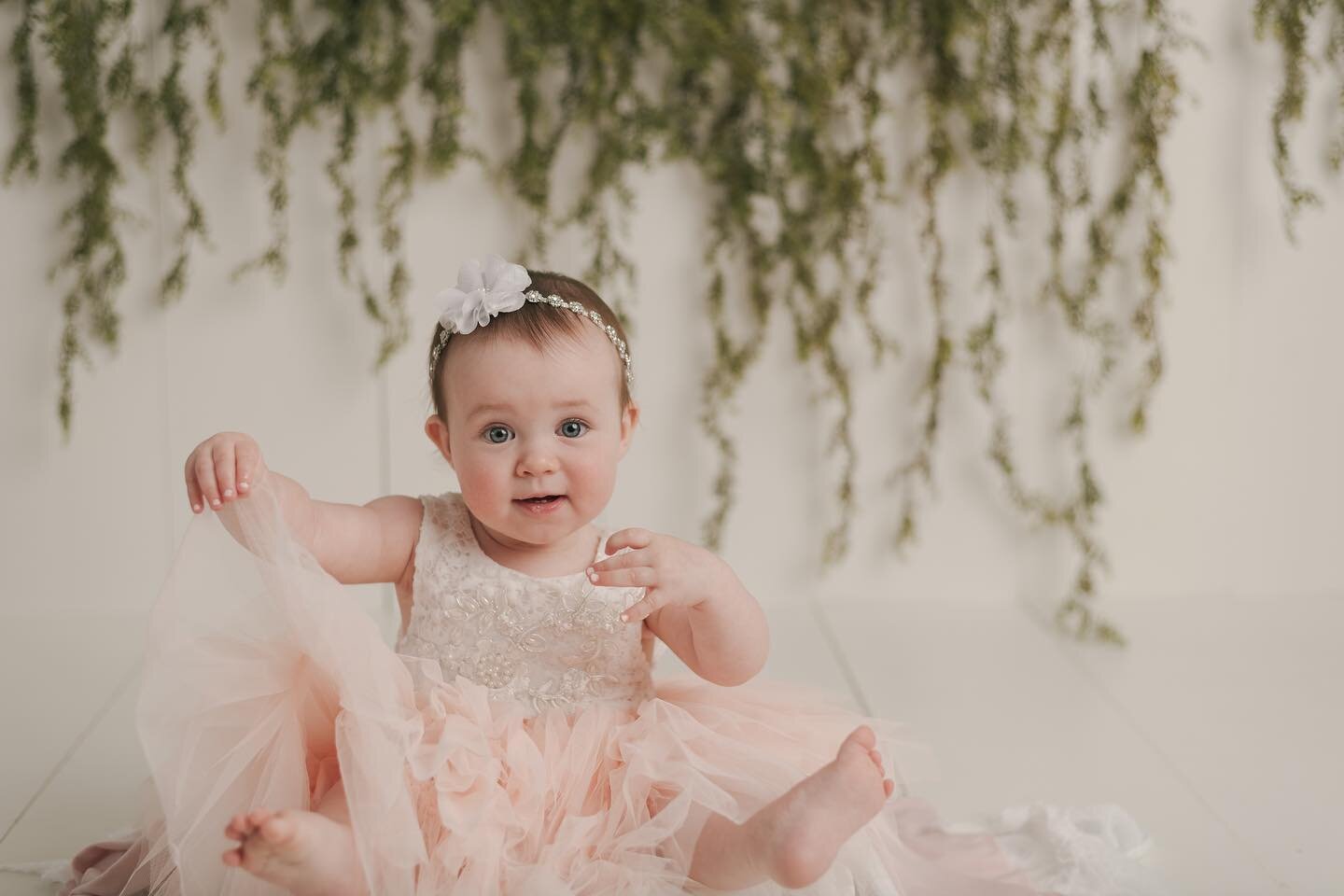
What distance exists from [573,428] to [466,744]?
0.31 meters

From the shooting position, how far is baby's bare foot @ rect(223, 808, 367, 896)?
1.02m

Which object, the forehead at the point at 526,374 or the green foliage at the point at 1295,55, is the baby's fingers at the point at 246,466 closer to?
the forehead at the point at 526,374

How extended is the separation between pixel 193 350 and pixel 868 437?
111 cm

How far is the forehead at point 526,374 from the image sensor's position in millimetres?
1269

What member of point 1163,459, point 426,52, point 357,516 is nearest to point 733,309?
point 426,52

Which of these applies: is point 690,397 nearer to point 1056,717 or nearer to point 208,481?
point 1056,717

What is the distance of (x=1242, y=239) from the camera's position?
2234 millimetres

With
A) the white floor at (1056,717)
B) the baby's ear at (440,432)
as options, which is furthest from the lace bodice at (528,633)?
the white floor at (1056,717)

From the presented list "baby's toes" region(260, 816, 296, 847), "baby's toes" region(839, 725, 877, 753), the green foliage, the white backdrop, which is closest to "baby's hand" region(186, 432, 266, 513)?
"baby's toes" region(260, 816, 296, 847)

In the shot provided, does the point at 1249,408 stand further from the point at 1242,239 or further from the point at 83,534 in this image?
the point at 83,534

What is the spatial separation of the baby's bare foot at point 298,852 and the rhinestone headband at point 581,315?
47cm

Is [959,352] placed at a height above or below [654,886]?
above

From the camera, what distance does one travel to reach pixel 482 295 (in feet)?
4.24

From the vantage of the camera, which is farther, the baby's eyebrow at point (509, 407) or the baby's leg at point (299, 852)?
the baby's eyebrow at point (509, 407)
